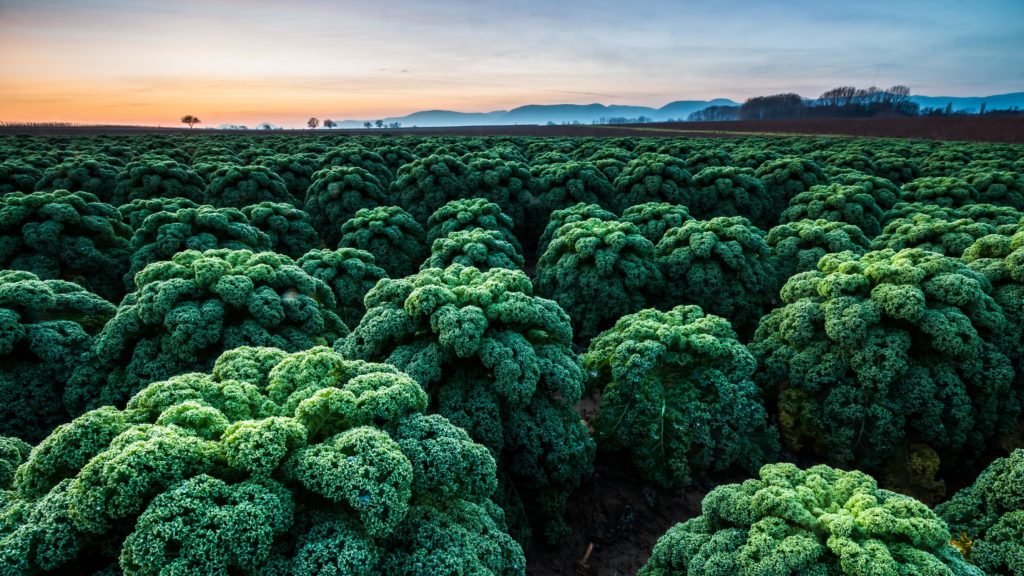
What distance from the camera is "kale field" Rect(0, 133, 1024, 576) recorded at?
382 centimetres

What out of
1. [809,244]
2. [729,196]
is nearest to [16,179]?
[729,196]

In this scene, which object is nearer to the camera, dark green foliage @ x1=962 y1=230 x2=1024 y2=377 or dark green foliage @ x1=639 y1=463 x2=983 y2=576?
dark green foliage @ x1=639 y1=463 x2=983 y2=576

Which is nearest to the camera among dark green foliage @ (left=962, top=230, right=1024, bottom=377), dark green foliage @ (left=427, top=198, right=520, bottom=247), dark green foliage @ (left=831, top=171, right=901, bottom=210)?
dark green foliage @ (left=962, top=230, right=1024, bottom=377)

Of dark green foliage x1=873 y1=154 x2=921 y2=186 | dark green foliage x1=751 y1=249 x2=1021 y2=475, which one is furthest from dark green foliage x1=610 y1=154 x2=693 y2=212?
dark green foliage x1=873 y1=154 x2=921 y2=186

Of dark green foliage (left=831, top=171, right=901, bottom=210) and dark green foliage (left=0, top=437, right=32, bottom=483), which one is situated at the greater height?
dark green foliage (left=831, top=171, right=901, bottom=210)

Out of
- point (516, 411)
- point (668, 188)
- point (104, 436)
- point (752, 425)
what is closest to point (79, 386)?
point (104, 436)

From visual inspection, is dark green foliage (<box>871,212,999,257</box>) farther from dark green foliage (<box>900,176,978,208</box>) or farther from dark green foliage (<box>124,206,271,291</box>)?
dark green foliage (<box>124,206,271,291</box>)

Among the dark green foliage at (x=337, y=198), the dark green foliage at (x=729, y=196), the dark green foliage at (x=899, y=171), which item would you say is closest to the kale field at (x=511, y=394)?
the dark green foliage at (x=729, y=196)

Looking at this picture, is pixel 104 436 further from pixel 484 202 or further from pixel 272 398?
pixel 484 202

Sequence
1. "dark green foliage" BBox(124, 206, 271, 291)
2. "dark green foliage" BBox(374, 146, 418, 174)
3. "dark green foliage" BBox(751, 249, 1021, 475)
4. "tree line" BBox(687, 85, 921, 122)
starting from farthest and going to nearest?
"tree line" BBox(687, 85, 921, 122) → "dark green foliage" BBox(374, 146, 418, 174) → "dark green foliage" BBox(124, 206, 271, 291) → "dark green foliage" BBox(751, 249, 1021, 475)

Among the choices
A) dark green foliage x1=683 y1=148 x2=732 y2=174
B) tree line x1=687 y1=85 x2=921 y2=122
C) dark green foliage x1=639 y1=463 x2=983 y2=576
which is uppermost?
tree line x1=687 y1=85 x2=921 y2=122

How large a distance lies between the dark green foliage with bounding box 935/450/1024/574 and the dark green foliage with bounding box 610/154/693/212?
12399mm

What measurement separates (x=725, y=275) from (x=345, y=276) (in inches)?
339

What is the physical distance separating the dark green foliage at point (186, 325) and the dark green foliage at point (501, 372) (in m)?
1.19
